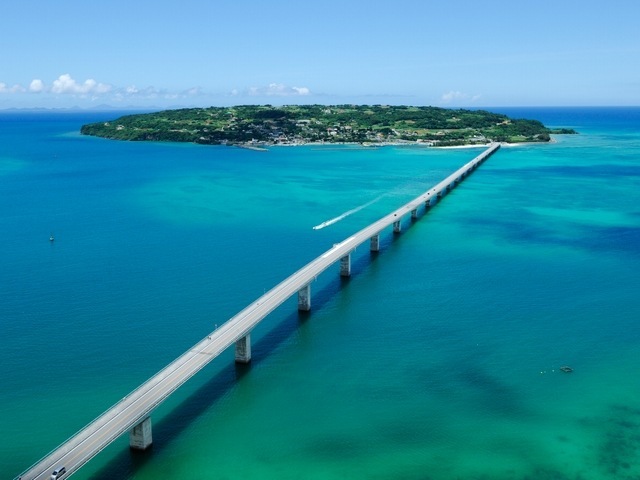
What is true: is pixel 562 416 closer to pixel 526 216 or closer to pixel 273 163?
pixel 526 216

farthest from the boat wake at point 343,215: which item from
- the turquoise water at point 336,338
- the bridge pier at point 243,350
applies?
the bridge pier at point 243,350

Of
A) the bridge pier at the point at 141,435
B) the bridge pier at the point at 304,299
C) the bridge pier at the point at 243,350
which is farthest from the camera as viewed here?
the bridge pier at the point at 304,299

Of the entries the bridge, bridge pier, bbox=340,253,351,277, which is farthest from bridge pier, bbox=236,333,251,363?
bridge pier, bbox=340,253,351,277

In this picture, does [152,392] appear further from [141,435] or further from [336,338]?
[336,338]

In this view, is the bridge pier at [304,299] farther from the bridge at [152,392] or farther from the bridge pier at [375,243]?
the bridge pier at [375,243]

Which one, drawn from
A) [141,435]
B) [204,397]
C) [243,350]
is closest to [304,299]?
[243,350]

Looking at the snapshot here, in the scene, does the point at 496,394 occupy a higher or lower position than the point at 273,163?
lower

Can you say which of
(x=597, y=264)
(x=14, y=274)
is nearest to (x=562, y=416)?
(x=597, y=264)
